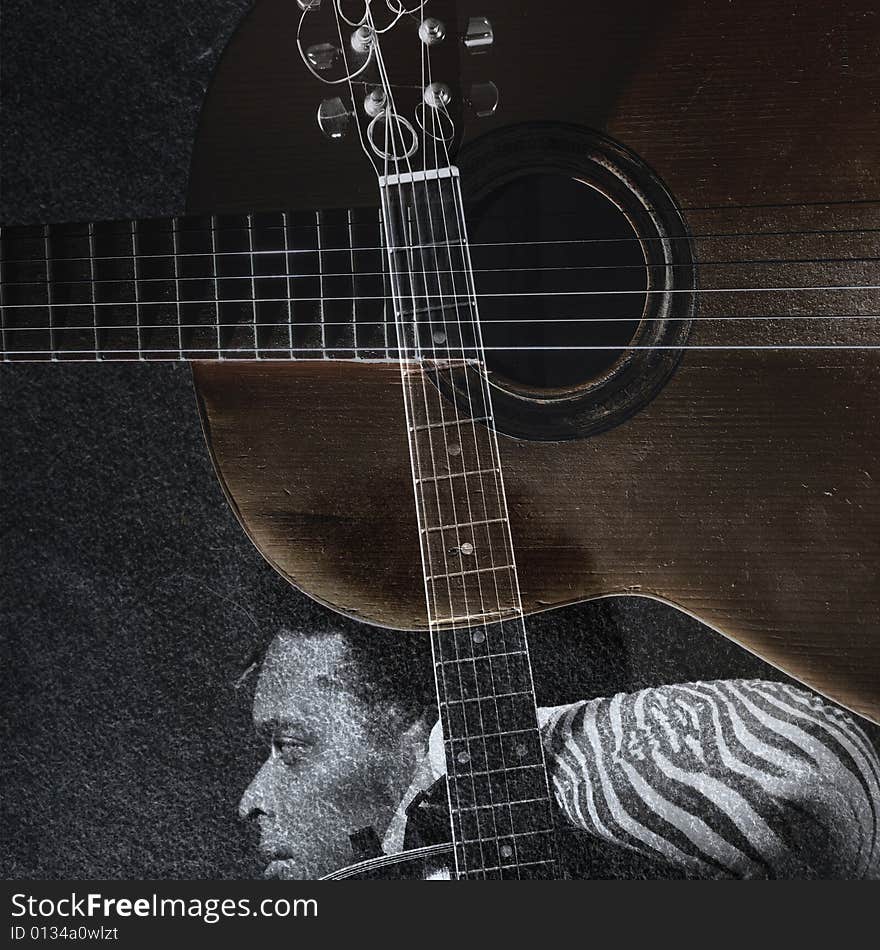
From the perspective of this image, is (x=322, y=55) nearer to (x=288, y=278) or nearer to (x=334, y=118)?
(x=334, y=118)

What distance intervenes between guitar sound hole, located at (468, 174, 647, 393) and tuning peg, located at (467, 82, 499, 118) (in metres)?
0.06

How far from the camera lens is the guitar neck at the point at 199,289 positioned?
2.17ft

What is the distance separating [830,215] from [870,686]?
1.31ft

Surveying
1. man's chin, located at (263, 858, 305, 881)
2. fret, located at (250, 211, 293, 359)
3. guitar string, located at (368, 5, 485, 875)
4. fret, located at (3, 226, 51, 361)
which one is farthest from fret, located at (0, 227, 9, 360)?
man's chin, located at (263, 858, 305, 881)

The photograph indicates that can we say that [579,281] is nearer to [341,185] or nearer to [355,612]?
[341,185]

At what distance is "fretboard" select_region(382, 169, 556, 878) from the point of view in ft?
2.21

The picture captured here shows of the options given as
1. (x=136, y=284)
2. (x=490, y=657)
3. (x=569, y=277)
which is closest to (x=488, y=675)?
(x=490, y=657)

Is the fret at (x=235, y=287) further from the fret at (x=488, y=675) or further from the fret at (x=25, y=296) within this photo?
the fret at (x=488, y=675)

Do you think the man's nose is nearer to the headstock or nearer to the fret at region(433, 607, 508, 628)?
the fret at region(433, 607, 508, 628)

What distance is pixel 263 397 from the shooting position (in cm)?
70

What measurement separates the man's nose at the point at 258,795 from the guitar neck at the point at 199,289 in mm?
415

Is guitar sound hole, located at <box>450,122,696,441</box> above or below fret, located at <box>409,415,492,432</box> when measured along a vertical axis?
above

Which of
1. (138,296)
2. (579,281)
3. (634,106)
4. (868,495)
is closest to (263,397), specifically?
(138,296)

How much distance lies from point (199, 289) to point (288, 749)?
0.45m
